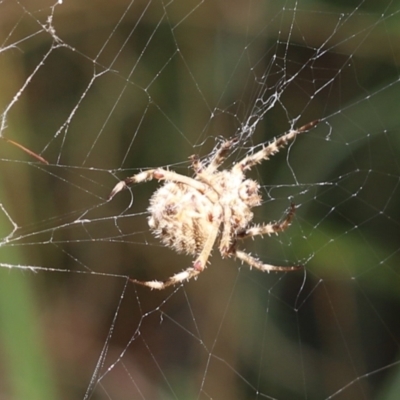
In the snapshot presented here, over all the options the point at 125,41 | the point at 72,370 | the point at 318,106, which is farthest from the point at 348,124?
the point at 72,370

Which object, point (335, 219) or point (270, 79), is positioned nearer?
point (270, 79)

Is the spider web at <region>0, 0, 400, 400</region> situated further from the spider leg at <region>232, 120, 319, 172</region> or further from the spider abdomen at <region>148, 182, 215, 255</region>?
the spider abdomen at <region>148, 182, 215, 255</region>

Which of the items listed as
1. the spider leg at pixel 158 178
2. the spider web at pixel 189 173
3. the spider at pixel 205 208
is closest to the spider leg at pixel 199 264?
the spider at pixel 205 208

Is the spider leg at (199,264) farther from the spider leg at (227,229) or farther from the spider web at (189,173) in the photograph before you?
the spider web at (189,173)

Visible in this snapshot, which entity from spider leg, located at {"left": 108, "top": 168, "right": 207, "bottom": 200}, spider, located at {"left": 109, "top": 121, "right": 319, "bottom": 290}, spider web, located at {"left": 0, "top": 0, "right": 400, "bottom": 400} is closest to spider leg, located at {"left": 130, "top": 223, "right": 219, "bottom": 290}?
spider, located at {"left": 109, "top": 121, "right": 319, "bottom": 290}

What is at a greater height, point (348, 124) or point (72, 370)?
point (348, 124)

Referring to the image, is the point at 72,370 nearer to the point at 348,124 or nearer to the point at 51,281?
the point at 51,281

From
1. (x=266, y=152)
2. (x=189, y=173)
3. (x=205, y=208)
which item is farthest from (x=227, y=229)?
(x=189, y=173)
